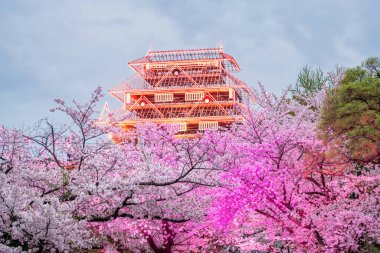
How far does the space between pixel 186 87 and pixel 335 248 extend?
4206 cm

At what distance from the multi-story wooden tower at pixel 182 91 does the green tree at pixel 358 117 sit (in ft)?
124

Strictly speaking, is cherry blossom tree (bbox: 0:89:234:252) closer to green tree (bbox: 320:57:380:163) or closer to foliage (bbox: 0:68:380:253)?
foliage (bbox: 0:68:380:253)

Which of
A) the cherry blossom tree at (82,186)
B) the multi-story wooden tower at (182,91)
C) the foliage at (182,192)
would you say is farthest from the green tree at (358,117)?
the multi-story wooden tower at (182,91)

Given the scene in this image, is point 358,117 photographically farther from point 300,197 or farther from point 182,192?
point 182,192

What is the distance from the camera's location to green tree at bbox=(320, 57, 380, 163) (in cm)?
1556

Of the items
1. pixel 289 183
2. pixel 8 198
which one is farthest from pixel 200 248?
pixel 8 198

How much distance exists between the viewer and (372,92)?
15836 mm

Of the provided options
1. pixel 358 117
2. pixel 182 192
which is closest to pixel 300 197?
pixel 358 117

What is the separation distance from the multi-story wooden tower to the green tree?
37673mm

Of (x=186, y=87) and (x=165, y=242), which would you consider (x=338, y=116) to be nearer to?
(x=165, y=242)

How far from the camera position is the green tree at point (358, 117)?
15.6m

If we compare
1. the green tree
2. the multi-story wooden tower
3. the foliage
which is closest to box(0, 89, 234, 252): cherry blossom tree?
the foliage

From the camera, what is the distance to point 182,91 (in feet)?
189

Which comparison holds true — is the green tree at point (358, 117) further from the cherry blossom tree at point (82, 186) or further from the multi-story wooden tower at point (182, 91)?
the multi-story wooden tower at point (182, 91)
